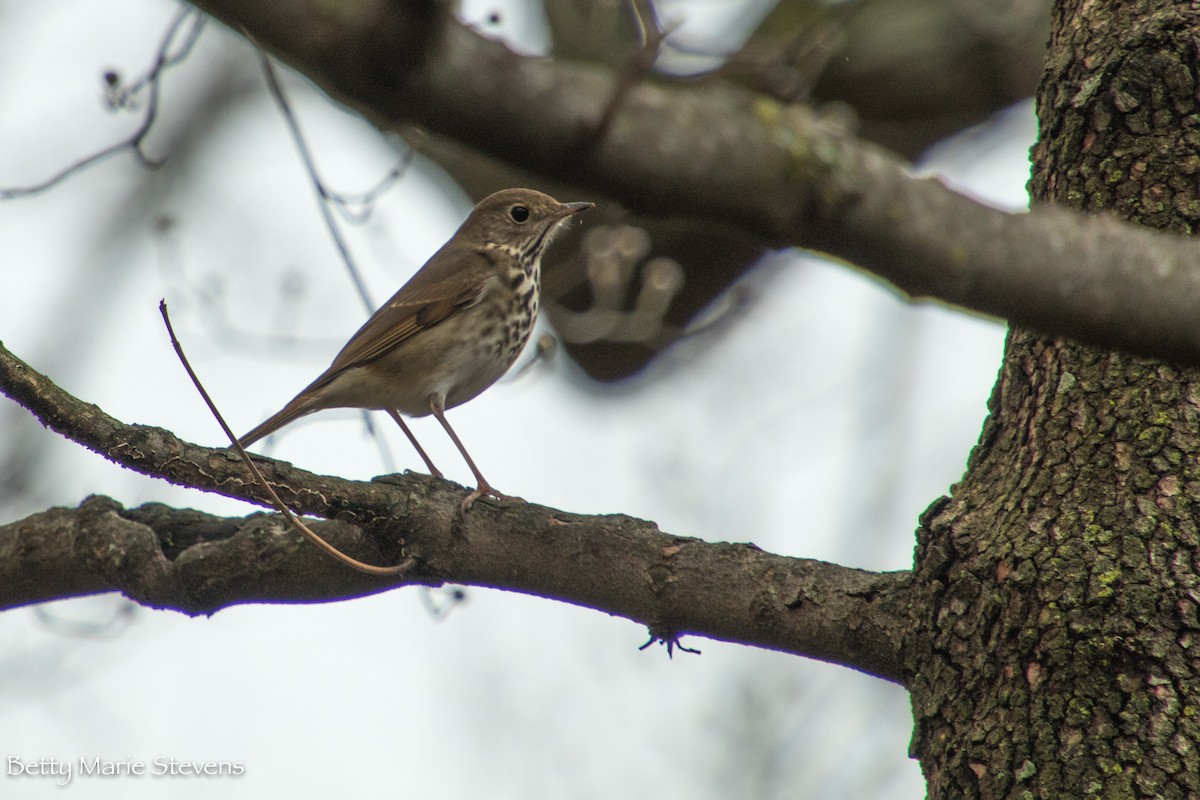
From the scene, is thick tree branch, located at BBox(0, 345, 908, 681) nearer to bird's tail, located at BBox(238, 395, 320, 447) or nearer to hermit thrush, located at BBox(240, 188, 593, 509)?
bird's tail, located at BBox(238, 395, 320, 447)

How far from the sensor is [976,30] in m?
7.02

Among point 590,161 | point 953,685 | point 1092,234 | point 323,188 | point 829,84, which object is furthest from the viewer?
point 829,84

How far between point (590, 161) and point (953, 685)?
Answer: 197 centimetres

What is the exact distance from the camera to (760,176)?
4.50ft

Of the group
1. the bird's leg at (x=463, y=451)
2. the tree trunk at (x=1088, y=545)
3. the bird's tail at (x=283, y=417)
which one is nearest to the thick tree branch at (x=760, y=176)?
the tree trunk at (x=1088, y=545)

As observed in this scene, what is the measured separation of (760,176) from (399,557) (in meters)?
2.26

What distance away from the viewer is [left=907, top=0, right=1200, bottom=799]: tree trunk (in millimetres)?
2635

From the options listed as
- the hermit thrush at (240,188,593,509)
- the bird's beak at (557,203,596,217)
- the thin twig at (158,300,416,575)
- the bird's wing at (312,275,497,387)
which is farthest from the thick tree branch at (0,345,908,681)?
the bird's beak at (557,203,596,217)

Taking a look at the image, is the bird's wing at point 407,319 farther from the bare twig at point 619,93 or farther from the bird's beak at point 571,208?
the bare twig at point 619,93

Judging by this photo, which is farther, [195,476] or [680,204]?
[195,476]

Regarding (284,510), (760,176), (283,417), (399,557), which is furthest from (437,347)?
(760,176)

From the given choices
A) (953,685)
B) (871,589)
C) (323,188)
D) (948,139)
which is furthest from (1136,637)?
(948,139)

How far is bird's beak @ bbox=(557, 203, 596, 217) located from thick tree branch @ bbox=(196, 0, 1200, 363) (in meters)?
4.69

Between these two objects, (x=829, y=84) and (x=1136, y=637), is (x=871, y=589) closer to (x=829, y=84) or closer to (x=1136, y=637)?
(x=1136, y=637)
